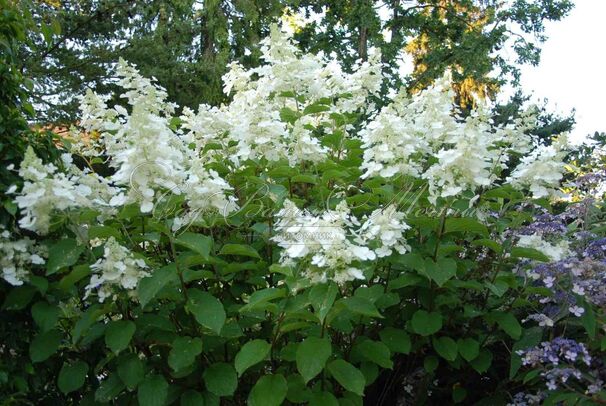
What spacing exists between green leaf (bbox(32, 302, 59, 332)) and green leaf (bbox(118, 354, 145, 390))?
278 mm

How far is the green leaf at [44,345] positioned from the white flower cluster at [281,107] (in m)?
1.07

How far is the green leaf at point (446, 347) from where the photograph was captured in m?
2.42

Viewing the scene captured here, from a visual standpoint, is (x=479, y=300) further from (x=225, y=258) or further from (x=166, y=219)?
(x=166, y=219)

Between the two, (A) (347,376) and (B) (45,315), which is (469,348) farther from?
(B) (45,315)

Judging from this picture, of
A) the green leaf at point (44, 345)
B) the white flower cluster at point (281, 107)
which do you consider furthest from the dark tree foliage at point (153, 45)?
the green leaf at point (44, 345)

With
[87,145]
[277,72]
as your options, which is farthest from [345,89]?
[87,145]

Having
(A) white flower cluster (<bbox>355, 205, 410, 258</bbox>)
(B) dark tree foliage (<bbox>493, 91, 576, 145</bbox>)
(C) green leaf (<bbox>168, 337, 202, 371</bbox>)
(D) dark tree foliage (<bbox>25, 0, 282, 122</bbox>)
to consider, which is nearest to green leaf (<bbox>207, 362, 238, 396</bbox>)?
(C) green leaf (<bbox>168, 337, 202, 371</bbox>)

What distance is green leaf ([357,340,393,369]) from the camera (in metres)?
2.27

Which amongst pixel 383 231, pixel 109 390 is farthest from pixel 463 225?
pixel 109 390

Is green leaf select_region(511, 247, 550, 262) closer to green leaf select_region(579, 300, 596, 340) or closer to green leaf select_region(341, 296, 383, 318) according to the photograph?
green leaf select_region(579, 300, 596, 340)

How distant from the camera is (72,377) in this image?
2.26 metres

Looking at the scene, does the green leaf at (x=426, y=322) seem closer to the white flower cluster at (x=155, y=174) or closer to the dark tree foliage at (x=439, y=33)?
the white flower cluster at (x=155, y=174)

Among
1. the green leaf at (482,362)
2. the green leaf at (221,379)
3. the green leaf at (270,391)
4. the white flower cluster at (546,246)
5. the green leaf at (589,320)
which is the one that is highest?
the white flower cluster at (546,246)

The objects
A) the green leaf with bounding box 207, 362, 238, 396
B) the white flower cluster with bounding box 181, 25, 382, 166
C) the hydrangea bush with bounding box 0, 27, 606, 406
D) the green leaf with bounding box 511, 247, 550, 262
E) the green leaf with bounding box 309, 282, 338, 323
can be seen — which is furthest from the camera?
the white flower cluster with bounding box 181, 25, 382, 166
